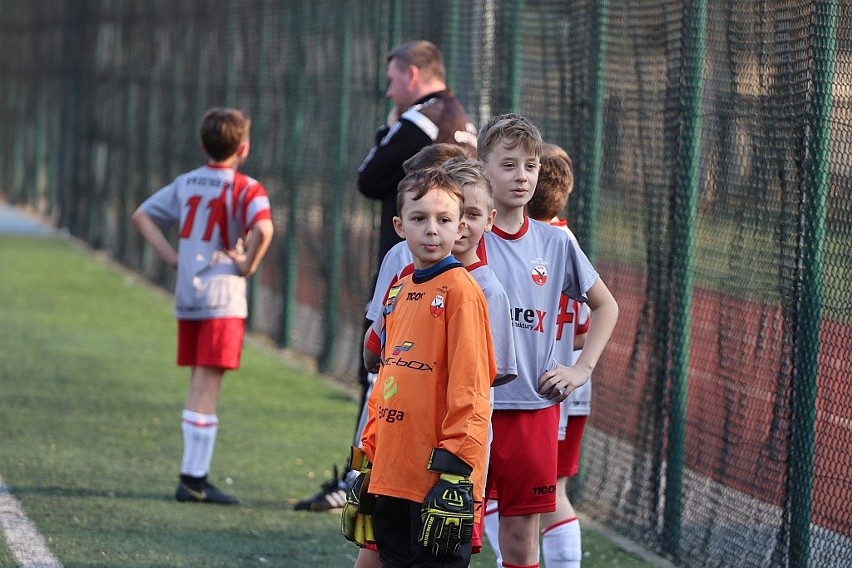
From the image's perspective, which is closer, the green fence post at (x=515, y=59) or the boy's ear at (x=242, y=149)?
the boy's ear at (x=242, y=149)

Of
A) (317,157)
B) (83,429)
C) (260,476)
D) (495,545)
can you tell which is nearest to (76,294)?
(317,157)

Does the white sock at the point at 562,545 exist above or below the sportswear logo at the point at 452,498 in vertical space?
below

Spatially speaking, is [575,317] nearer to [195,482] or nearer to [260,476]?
[195,482]

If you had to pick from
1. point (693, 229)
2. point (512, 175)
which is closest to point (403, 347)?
point (512, 175)

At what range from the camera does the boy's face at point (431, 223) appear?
154 inches

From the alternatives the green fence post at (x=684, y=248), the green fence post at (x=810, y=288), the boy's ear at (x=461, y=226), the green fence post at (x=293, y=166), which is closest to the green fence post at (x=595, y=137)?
the green fence post at (x=684, y=248)

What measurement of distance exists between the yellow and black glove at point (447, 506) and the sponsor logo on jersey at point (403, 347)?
0.30 m

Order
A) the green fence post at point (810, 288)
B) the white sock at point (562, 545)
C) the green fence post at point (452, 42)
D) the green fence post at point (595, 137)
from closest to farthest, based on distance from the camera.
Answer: the white sock at point (562, 545), the green fence post at point (810, 288), the green fence post at point (595, 137), the green fence post at point (452, 42)

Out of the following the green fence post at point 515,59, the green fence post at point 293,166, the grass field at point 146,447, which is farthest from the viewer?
the green fence post at point 293,166

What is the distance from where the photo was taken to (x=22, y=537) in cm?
597

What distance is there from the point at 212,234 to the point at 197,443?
1027 mm

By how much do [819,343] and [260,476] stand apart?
3326 mm

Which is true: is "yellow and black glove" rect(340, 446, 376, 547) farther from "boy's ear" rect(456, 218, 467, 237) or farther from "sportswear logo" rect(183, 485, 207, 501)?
"sportswear logo" rect(183, 485, 207, 501)

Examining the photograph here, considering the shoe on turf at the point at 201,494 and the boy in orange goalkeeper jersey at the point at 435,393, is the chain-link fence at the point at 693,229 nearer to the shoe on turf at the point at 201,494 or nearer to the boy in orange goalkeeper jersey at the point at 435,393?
the shoe on turf at the point at 201,494
